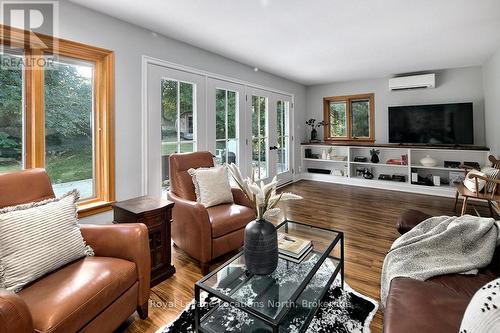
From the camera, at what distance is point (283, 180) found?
Result: 5738mm

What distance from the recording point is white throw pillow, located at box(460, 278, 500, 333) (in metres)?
0.72

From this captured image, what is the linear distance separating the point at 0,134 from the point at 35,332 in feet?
5.62

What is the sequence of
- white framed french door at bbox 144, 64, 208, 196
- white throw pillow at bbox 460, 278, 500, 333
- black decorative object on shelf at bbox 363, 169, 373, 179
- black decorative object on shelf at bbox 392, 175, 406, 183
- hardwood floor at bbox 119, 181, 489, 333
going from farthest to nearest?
black decorative object on shelf at bbox 363, 169, 373, 179, black decorative object on shelf at bbox 392, 175, 406, 183, white framed french door at bbox 144, 64, 208, 196, hardwood floor at bbox 119, 181, 489, 333, white throw pillow at bbox 460, 278, 500, 333

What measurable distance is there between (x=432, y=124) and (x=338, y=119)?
1896mm

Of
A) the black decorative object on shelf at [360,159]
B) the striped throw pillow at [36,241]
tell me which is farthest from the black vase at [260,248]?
the black decorative object on shelf at [360,159]

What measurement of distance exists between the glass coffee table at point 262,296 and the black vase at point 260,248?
6 centimetres

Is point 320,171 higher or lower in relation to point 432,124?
lower

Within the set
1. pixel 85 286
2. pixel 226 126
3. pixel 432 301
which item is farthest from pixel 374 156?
pixel 85 286

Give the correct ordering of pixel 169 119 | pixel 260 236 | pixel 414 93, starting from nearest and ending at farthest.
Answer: pixel 260 236 < pixel 169 119 < pixel 414 93

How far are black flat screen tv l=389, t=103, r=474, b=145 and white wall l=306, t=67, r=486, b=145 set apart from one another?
0.19m

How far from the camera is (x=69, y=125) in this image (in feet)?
7.97

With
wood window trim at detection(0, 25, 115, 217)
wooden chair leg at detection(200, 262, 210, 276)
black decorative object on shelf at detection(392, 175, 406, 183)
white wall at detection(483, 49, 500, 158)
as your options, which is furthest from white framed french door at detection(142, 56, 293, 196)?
white wall at detection(483, 49, 500, 158)

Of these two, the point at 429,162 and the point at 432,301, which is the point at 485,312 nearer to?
the point at 432,301

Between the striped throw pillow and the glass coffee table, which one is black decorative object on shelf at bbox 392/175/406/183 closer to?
the glass coffee table
